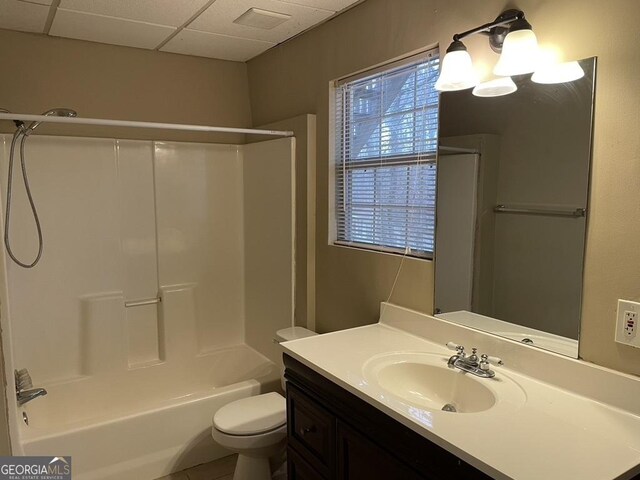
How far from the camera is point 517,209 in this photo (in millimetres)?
1538

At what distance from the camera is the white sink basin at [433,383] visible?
4.72ft

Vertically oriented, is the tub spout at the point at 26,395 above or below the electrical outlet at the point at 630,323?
below

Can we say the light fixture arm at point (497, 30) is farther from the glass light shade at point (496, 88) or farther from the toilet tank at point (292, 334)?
the toilet tank at point (292, 334)

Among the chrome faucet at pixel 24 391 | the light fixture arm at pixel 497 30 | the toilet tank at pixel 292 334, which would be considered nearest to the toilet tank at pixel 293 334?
the toilet tank at pixel 292 334

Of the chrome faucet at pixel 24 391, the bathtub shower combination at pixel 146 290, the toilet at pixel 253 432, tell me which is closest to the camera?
the chrome faucet at pixel 24 391

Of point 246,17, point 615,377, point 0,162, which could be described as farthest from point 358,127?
point 0,162

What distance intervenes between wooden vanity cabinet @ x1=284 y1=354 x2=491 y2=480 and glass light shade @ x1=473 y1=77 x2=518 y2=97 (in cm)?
111

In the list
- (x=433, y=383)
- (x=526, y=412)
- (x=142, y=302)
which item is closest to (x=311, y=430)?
(x=433, y=383)

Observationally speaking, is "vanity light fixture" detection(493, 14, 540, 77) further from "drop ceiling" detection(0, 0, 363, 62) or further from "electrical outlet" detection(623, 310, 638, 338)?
"drop ceiling" detection(0, 0, 363, 62)

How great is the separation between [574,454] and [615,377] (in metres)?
0.34

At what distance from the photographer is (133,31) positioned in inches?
100.0

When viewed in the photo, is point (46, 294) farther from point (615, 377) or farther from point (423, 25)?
point (615, 377)

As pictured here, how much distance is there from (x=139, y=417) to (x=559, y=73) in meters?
2.33

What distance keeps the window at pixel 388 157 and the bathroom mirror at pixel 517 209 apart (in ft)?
0.44
